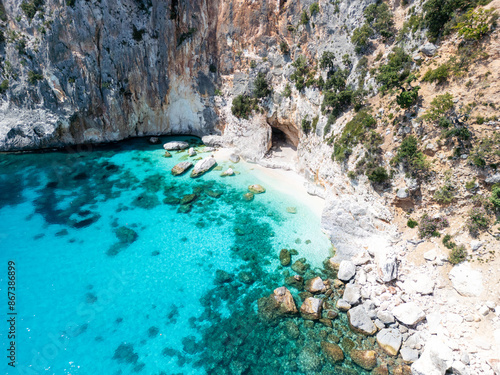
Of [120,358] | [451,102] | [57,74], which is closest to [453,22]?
[451,102]

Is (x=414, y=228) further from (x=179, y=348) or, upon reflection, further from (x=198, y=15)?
(x=198, y=15)

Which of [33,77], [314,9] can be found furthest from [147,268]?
[33,77]

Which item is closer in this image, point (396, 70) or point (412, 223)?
point (412, 223)

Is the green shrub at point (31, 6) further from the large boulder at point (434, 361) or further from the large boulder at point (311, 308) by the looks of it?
the large boulder at point (434, 361)

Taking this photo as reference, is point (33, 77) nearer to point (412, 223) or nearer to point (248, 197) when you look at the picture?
point (248, 197)

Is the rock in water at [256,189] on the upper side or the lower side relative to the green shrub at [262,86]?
lower

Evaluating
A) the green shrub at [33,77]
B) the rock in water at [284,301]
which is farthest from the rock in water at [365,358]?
the green shrub at [33,77]
